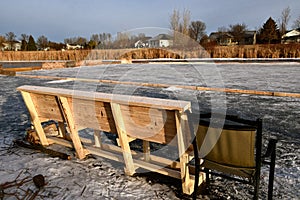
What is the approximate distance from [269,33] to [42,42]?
4459 centimetres

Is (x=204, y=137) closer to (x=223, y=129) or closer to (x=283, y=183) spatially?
(x=223, y=129)

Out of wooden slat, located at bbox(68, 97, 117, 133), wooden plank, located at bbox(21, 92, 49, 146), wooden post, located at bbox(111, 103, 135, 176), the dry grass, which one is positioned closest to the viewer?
wooden post, located at bbox(111, 103, 135, 176)

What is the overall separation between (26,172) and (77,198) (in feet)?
2.71

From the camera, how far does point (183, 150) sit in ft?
6.29

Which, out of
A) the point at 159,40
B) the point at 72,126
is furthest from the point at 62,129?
the point at 159,40

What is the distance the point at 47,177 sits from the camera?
2.41 meters

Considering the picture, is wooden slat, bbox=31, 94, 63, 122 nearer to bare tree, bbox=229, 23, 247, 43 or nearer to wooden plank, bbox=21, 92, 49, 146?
wooden plank, bbox=21, 92, 49, 146

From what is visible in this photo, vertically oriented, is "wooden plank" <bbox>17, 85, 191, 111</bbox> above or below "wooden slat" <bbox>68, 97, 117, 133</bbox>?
above

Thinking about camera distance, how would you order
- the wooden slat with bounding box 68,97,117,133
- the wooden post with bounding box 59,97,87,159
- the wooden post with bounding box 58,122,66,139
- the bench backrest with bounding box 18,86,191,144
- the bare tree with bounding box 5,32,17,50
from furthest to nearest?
the bare tree with bounding box 5,32,17,50, the wooden post with bounding box 58,122,66,139, the wooden post with bounding box 59,97,87,159, the wooden slat with bounding box 68,97,117,133, the bench backrest with bounding box 18,86,191,144

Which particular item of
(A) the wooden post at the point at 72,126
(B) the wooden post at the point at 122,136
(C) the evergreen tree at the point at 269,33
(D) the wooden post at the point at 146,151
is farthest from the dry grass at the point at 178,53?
(C) the evergreen tree at the point at 269,33

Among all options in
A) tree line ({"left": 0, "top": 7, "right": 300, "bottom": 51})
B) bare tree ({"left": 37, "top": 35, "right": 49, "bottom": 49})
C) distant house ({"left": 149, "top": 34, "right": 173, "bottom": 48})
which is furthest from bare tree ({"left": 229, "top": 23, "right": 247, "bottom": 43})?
bare tree ({"left": 37, "top": 35, "right": 49, "bottom": 49})

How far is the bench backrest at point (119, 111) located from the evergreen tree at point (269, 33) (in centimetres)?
3576

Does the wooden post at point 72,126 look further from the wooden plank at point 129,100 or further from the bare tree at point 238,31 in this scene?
the bare tree at point 238,31

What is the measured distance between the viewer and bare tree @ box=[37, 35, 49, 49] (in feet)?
160
